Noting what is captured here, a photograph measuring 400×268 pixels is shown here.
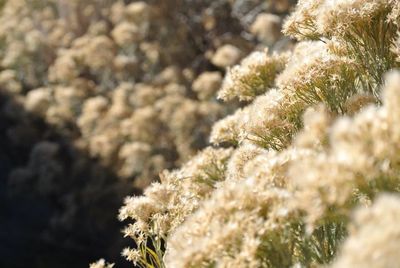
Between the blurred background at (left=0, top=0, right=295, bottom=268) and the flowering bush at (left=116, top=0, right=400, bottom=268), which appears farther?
the blurred background at (left=0, top=0, right=295, bottom=268)

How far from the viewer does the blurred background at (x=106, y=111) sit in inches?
1026

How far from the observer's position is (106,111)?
30125 mm

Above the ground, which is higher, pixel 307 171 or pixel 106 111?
pixel 106 111

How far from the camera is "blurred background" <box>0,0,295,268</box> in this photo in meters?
26.1

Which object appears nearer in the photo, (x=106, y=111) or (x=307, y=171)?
(x=307, y=171)

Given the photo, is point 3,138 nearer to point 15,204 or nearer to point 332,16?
point 15,204

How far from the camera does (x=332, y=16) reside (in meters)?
5.00

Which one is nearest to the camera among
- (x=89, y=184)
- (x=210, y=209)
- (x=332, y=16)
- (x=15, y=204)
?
(x=210, y=209)

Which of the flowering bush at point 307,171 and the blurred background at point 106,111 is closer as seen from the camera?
the flowering bush at point 307,171

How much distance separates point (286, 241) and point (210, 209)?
57 cm

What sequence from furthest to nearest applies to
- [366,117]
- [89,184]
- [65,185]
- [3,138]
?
[3,138], [65,185], [89,184], [366,117]

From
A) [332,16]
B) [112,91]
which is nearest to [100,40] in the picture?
[112,91]

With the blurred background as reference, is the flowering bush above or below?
below

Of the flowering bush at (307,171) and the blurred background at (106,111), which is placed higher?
the blurred background at (106,111)
